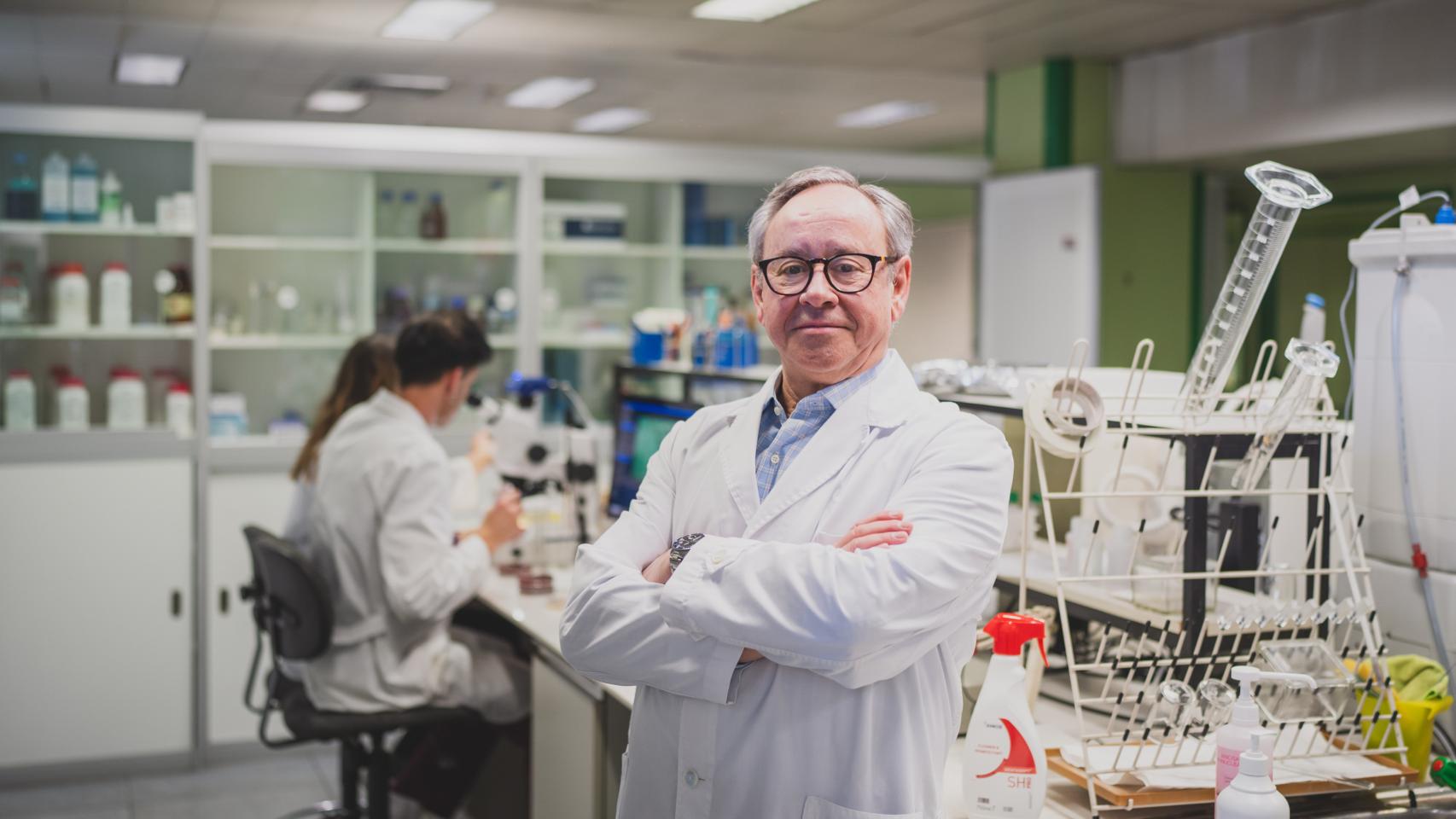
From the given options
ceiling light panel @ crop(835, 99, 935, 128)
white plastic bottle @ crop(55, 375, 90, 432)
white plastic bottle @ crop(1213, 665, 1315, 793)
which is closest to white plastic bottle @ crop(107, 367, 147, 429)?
white plastic bottle @ crop(55, 375, 90, 432)

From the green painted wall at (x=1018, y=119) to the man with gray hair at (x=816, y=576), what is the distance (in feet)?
14.4

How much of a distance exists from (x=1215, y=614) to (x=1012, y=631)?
1.63 ft

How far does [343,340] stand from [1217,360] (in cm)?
379

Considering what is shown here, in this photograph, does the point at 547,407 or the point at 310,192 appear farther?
the point at 547,407

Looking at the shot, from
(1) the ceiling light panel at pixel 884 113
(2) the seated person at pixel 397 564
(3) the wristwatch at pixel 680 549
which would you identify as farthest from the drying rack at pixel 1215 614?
(1) the ceiling light panel at pixel 884 113

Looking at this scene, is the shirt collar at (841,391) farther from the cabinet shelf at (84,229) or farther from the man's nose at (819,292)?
the cabinet shelf at (84,229)

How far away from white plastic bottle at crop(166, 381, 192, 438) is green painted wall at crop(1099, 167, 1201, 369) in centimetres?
361

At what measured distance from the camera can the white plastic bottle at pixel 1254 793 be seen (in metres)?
1.40

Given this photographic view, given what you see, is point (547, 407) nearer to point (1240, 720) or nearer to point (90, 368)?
point (90, 368)

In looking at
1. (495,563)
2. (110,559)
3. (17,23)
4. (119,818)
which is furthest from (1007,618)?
(17,23)

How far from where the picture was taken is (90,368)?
4.28 m

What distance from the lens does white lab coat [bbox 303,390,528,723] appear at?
2.74 m

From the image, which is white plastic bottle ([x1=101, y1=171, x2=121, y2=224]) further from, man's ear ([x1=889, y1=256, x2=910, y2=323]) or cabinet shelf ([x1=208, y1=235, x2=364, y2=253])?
man's ear ([x1=889, y1=256, x2=910, y2=323])

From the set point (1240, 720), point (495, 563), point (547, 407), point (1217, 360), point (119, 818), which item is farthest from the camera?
point (547, 407)
